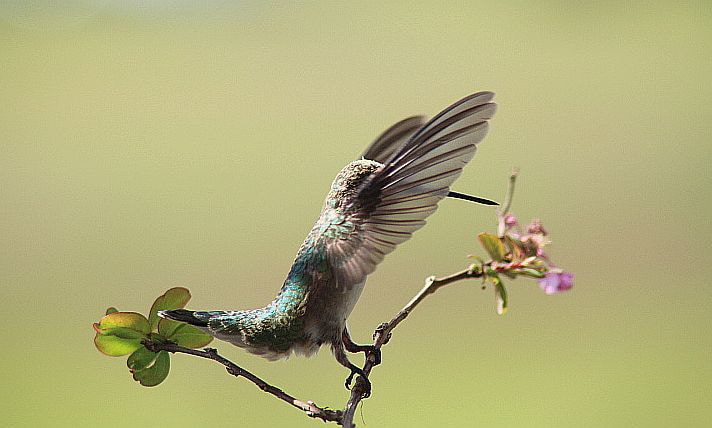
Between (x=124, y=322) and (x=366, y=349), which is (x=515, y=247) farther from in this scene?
(x=124, y=322)

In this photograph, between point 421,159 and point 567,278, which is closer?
point 421,159

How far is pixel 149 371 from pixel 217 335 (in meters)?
0.07

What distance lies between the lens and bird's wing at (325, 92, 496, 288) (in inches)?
25.4

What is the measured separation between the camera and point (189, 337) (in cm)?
70

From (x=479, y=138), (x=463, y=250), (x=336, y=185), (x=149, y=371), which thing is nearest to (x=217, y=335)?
(x=149, y=371)

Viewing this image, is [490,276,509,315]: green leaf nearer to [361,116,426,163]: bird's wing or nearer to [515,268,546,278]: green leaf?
[515,268,546,278]: green leaf

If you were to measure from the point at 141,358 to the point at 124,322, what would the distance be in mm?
38

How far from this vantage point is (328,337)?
746 millimetres

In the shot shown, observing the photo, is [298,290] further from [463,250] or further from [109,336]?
[463,250]

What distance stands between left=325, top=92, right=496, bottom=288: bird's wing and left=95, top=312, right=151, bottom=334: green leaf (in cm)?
18

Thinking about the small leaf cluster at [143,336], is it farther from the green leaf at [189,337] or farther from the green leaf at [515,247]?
the green leaf at [515,247]

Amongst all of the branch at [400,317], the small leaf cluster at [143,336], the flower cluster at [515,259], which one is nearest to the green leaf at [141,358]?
the small leaf cluster at [143,336]

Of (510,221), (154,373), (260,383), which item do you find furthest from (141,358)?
(510,221)

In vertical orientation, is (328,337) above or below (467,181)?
below
